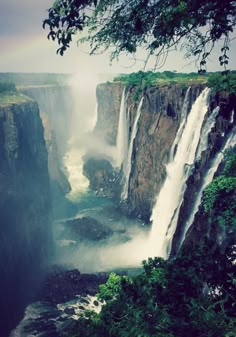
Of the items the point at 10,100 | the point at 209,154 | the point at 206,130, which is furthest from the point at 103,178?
the point at 209,154

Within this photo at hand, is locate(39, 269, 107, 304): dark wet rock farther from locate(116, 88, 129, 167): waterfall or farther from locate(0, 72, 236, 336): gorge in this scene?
locate(116, 88, 129, 167): waterfall

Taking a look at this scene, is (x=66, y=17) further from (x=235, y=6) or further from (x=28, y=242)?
(x=28, y=242)

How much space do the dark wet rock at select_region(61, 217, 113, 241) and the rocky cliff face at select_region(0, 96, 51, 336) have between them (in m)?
1.85

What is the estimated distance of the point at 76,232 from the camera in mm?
31516

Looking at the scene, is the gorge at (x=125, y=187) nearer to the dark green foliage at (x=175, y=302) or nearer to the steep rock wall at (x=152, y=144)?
the steep rock wall at (x=152, y=144)

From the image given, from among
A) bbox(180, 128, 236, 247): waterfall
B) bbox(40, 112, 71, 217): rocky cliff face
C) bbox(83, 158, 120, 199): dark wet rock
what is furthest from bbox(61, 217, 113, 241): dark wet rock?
bbox(180, 128, 236, 247): waterfall

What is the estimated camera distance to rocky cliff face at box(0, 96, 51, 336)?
22562mm

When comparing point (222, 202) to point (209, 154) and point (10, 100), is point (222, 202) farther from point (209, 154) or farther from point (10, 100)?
point (10, 100)

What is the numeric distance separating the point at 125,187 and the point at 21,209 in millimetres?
12543

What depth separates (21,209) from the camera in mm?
28297

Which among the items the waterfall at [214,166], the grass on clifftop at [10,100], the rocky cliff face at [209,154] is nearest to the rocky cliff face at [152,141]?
the rocky cliff face at [209,154]

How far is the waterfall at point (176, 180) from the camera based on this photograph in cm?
2302

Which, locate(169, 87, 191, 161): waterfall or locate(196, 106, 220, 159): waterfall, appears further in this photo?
locate(169, 87, 191, 161): waterfall

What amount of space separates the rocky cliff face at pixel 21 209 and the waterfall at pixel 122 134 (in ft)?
34.7
